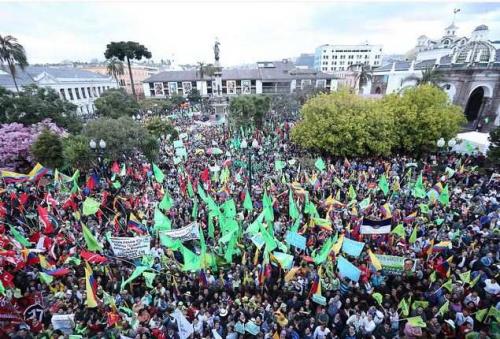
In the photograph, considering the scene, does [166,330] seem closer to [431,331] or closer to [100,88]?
[431,331]

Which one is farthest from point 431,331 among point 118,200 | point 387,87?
point 387,87

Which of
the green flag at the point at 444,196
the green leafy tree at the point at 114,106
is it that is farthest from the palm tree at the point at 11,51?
the green flag at the point at 444,196

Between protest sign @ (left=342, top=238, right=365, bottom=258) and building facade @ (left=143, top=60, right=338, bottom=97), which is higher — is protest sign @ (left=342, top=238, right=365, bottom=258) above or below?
below

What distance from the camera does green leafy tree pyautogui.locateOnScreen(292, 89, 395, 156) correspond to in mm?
19672

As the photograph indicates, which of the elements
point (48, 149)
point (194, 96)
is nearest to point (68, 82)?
point (194, 96)

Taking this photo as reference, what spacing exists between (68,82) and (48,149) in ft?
108

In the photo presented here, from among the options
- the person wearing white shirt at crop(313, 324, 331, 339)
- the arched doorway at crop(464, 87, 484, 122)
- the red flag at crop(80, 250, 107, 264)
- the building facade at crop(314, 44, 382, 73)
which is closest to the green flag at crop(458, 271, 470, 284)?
the person wearing white shirt at crop(313, 324, 331, 339)

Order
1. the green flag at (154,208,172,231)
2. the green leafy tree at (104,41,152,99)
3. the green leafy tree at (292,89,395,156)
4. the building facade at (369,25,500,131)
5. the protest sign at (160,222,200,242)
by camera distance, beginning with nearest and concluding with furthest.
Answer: the protest sign at (160,222,200,242) < the green flag at (154,208,172,231) < the green leafy tree at (292,89,395,156) < the building facade at (369,25,500,131) < the green leafy tree at (104,41,152,99)

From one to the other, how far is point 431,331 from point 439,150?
1764 centimetres

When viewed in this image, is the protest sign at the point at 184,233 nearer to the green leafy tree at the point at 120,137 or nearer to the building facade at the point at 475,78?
A: the green leafy tree at the point at 120,137

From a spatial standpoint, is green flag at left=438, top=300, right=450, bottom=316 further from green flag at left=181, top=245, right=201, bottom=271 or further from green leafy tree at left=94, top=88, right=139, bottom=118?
green leafy tree at left=94, top=88, right=139, bottom=118

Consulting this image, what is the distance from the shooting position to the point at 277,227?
11.4m

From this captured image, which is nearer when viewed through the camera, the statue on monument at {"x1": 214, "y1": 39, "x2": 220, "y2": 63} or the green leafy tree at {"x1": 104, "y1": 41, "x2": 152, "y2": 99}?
the green leafy tree at {"x1": 104, "y1": 41, "x2": 152, "y2": 99}

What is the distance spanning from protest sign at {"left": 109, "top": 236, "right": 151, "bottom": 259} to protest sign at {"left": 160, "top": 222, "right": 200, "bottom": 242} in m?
0.71
